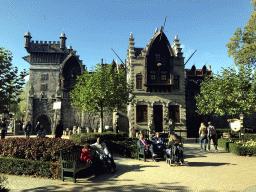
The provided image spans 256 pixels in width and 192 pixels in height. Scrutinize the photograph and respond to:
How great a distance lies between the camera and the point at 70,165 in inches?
301

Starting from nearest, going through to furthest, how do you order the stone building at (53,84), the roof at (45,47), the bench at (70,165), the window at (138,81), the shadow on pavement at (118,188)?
the shadow on pavement at (118,188)
the bench at (70,165)
the window at (138,81)
the stone building at (53,84)
the roof at (45,47)

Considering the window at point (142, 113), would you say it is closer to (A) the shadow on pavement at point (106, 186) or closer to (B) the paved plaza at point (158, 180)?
(B) the paved plaza at point (158, 180)

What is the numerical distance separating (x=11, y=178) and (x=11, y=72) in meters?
11.3

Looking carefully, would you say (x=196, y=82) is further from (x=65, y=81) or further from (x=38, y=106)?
(x=38, y=106)

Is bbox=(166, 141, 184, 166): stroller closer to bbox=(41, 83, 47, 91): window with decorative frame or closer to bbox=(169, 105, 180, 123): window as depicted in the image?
bbox=(169, 105, 180, 123): window

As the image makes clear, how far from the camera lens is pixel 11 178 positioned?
24.8ft

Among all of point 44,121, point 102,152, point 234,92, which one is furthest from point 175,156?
point 44,121

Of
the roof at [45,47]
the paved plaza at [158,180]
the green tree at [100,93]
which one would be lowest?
the paved plaza at [158,180]

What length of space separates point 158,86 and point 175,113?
4.10 meters

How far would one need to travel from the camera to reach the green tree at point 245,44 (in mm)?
23227

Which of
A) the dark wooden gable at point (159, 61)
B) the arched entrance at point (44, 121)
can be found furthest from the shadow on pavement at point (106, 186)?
the arched entrance at point (44, 121)

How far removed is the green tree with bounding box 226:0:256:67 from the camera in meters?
23.2

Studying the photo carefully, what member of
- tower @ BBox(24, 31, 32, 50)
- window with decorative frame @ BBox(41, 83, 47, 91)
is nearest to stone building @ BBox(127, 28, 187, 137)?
window with decorative frame @ BBox(41, 83, 47, 91)

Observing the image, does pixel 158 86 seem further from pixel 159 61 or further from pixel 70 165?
pixel 70 165
